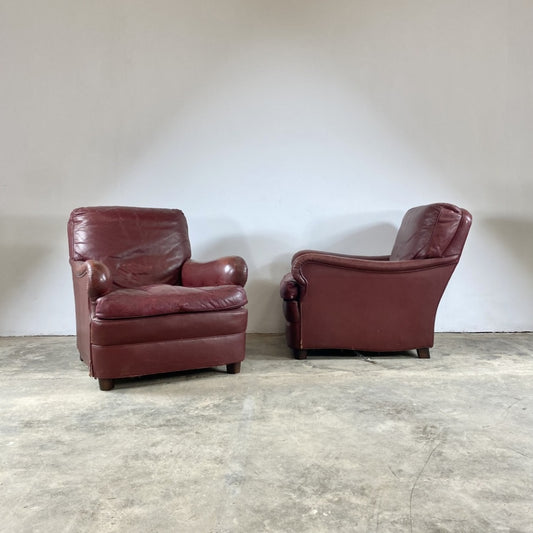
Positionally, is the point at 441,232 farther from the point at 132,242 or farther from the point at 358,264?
the point at 132,242

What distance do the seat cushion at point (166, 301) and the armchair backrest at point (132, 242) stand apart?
0.46 meters

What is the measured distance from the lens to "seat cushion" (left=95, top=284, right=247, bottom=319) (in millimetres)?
2203

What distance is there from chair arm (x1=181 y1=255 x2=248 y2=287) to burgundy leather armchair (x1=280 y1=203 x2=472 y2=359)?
32cm

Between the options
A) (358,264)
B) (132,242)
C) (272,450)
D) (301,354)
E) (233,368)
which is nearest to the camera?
(272,450)

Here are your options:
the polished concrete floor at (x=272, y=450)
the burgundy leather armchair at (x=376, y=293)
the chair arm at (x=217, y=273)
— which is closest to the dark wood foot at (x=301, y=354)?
the burgundy leather armchair at (x=376, y=293)

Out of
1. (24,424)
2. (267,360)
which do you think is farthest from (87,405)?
(267,360)

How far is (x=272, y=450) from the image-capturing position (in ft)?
5.23

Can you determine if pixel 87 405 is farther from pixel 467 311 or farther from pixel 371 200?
pixel 467 311

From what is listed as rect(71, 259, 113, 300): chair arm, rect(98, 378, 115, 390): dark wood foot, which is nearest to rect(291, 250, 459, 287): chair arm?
rect(71, 259, 113, 300): chair arm

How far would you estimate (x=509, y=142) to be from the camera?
3.56 metres

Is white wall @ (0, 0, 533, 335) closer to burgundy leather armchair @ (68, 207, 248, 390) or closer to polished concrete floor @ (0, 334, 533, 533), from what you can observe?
burgundy leather armchair @ (68, 207, 248, 390)

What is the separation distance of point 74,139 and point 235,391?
243 cm

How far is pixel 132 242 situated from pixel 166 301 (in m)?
0.82

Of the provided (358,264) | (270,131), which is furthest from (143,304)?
(270,131)
